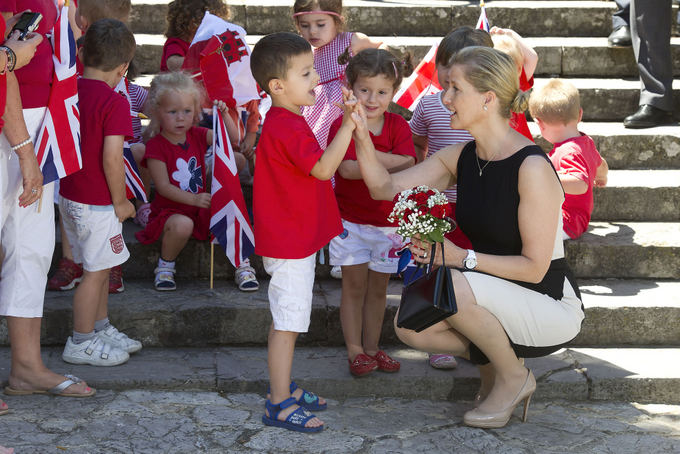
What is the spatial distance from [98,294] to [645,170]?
3.53 metres

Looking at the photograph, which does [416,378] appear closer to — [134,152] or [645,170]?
[134,152]

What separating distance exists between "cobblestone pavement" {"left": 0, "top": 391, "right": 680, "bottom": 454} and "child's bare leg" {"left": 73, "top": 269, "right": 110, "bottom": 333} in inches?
14.3

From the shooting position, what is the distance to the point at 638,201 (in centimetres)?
539

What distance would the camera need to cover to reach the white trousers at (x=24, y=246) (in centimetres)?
377

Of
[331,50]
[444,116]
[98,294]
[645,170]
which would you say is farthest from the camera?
[645,170]

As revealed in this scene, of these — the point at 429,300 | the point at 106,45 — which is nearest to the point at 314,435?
A: the point at 429,300

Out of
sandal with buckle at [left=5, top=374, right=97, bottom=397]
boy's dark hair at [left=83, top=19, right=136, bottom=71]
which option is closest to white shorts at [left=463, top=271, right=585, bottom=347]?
sandal with buckle at [left=5, top=374, right=97, bottom=397]

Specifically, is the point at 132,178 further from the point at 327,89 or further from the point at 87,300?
the point at 327,89

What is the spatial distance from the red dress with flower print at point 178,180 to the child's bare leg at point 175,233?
0.07 metres

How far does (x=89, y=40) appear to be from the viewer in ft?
13.5

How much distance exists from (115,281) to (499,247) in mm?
2050

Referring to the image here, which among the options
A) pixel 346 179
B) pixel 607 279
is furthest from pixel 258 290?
pixel 607 279

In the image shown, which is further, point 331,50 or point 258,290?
point 331,50

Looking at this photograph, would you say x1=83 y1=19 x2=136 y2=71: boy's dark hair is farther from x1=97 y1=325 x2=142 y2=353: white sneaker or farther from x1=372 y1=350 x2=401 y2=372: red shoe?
x1=372 y1=350 x2=401 y2=372: red shoe
